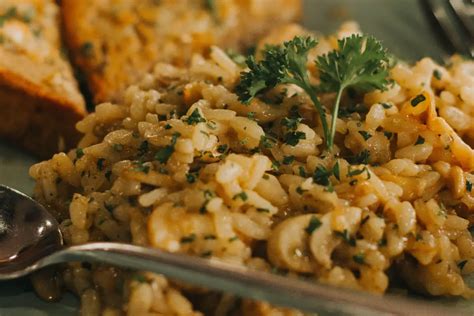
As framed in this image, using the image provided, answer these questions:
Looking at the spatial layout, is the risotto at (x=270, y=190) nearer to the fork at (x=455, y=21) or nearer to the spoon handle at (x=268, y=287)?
the spoon handle at (x=268, y=287)

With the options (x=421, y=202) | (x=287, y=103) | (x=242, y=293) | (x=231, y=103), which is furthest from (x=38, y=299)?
(x=421, y=202)

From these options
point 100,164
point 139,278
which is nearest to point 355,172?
point 139,278

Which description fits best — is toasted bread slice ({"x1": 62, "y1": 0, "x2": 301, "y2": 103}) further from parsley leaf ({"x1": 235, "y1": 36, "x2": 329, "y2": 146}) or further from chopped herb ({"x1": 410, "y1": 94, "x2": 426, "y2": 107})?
chopped herb ({"x1": 410, "y1": 94, "x2": 426, "y2": 107})

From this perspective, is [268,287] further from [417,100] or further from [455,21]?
[455,21]

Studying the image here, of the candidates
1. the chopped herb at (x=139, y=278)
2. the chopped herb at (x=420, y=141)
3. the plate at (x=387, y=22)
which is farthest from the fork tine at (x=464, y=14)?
the chopped herb at (x=139, y=278)

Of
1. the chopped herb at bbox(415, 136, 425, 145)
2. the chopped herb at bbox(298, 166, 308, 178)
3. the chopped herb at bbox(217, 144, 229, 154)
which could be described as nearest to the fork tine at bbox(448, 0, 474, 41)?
the chopped herb at bbox(415, 136, 425, 145)

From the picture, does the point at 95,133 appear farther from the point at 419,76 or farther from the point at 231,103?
the point at 419,76
